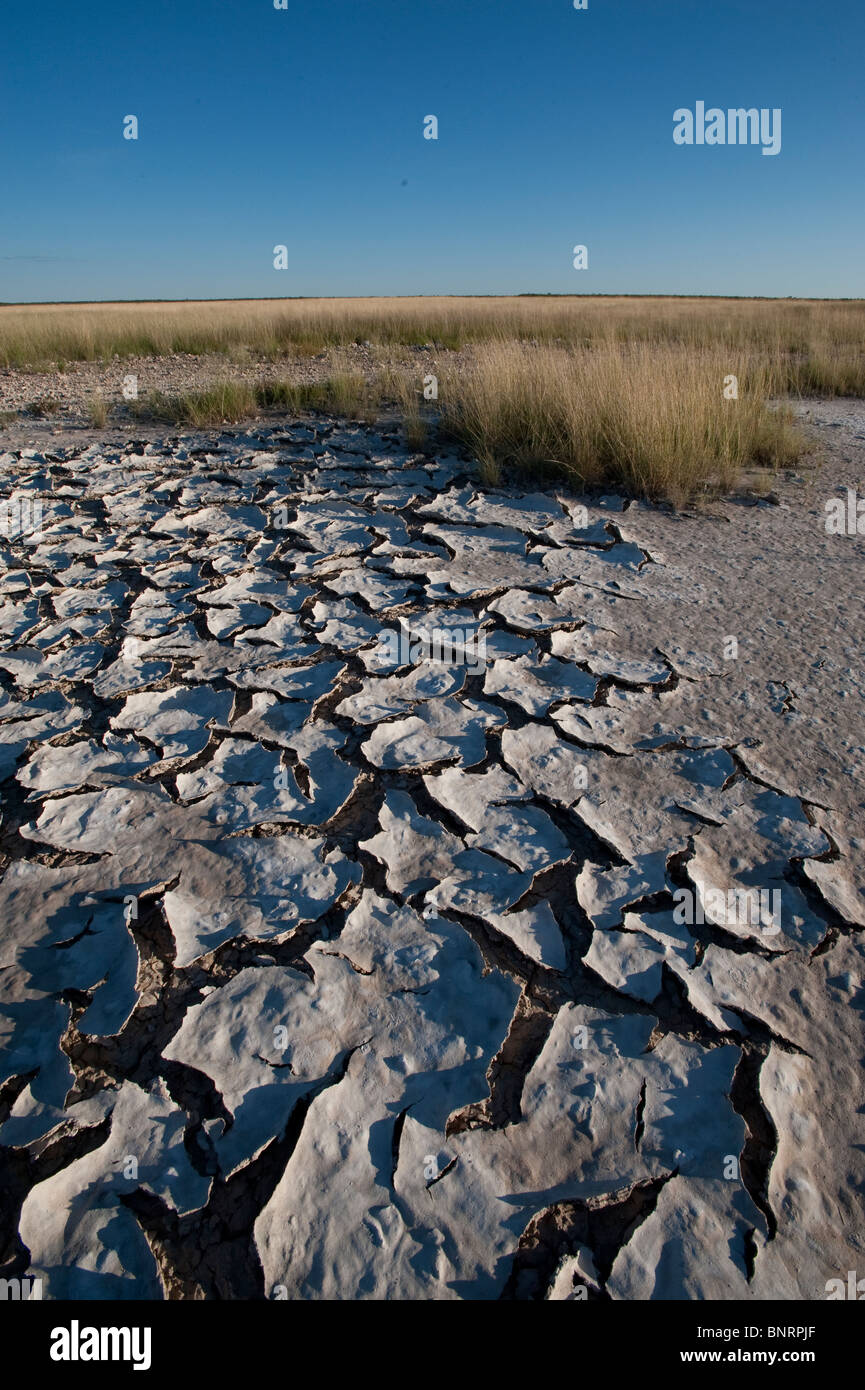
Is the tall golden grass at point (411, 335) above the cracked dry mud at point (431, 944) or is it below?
above

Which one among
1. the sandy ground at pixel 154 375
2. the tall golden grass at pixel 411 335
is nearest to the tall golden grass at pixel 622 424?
the sandy ground at pixel 154 375

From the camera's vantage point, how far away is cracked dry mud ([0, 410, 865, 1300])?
114 cm

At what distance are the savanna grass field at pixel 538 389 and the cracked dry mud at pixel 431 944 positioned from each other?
5.24ft

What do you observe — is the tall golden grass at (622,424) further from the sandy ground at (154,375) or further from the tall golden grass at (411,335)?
the tall golden grass at (411,335)

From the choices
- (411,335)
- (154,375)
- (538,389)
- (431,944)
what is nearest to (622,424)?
(538,389)

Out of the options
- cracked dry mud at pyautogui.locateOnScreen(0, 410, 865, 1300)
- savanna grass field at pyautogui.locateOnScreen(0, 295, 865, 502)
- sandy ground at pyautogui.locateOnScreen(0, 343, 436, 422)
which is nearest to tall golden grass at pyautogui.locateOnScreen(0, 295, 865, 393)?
savanna grass field at pyautogui.locateOnScreen(0, 295, 865, 502)

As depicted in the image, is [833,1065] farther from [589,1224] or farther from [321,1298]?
[321,1298]

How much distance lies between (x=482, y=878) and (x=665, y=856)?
0.46 metres

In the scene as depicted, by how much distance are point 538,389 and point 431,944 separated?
4565 millimetres

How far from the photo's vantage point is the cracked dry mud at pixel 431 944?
1.14 meters

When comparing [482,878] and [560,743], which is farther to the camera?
[560,743]

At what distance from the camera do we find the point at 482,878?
177cm

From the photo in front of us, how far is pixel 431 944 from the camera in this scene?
1.60 metres
